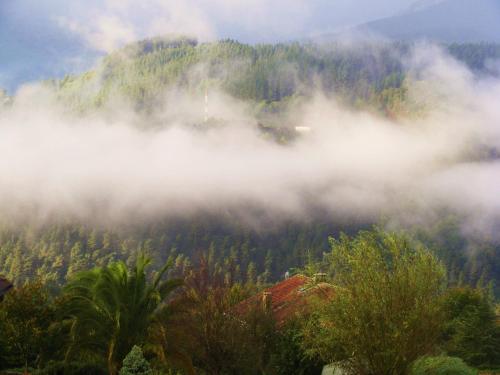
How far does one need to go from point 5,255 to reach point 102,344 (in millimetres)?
167265

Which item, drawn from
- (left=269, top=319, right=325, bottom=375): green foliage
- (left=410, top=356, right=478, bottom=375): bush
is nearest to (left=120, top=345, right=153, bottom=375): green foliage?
(left=410, top=356, right=478, bottom=375): bush

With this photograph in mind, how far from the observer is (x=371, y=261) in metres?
14.5

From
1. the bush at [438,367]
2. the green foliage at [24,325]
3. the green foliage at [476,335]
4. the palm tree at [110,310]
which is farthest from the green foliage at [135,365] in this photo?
the green foliage at [476,335]

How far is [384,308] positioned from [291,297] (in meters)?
21.3

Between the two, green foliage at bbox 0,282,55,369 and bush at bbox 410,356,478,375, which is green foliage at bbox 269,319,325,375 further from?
green foliage at bbox 0,282,55,369

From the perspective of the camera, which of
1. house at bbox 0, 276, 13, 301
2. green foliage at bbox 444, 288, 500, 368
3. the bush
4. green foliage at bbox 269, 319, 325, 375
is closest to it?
the bush

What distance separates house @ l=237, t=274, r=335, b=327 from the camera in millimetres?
16797

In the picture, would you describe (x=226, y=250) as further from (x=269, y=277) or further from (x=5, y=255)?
(x=5, y=255)

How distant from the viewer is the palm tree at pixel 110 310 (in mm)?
18453

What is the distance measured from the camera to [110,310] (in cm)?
1873

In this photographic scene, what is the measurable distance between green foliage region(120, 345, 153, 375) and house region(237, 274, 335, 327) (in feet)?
16.4

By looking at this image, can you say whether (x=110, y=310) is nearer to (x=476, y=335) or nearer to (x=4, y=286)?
(x=4, y=286)

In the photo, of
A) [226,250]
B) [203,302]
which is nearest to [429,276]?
[203,302]

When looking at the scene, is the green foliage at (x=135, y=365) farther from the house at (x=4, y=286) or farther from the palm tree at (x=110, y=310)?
the house at (x=4, y=286)
